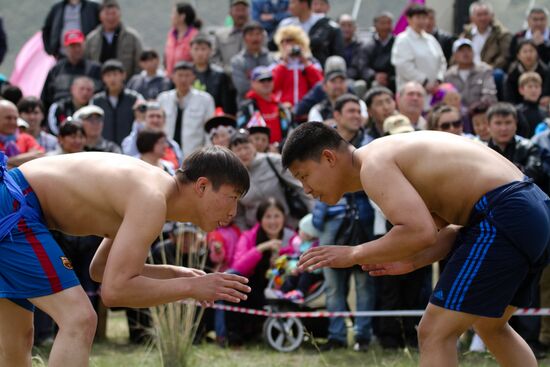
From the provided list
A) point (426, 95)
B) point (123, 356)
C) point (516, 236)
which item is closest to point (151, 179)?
point (516, 236)

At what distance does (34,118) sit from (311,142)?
5.50m

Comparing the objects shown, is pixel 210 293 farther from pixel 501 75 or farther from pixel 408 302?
pixel 501 75

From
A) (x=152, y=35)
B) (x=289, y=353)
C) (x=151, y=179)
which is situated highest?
(x=151, y=179)

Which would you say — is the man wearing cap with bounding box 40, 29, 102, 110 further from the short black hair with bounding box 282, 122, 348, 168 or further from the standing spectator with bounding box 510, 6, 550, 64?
the short black hair with bounding box 282, 122, 348, 168

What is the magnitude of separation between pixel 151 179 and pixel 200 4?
10859 mm

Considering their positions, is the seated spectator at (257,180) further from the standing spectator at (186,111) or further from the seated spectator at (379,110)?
the standing spectator at (186,111)

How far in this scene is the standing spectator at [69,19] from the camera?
12523 mm

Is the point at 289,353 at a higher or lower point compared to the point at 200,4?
lower

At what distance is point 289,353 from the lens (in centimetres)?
810

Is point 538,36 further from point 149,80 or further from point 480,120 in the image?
point 149,80

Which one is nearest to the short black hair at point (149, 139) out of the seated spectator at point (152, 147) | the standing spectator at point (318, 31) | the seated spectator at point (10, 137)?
the seated spectator at point (152, 147)

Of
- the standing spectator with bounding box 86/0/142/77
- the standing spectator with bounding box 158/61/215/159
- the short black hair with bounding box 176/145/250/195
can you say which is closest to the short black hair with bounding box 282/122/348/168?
the short black hair with bounding box 176/145/250/195

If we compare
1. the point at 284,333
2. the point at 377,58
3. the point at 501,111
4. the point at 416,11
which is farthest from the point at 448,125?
the point at 377,58

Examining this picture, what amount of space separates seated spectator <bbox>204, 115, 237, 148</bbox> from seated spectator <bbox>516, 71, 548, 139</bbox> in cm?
292
